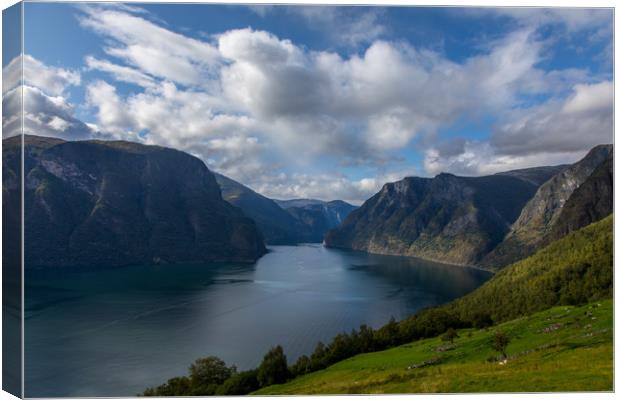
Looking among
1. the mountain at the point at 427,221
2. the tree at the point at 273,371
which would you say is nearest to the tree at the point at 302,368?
the tree at the point at 273,371

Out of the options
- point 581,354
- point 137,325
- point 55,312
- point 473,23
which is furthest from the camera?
point 55,312

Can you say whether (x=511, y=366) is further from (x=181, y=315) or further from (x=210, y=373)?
(x=181, y=315)

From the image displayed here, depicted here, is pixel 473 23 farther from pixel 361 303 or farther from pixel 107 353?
pixel 361 303

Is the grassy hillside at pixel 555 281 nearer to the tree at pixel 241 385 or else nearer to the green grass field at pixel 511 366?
the green grass field at pixel 511 366

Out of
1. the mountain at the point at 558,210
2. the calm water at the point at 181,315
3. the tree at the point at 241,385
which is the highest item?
the mountain at the point at 558,210

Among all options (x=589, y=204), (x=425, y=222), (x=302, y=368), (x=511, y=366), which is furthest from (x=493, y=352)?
(x=425, y=222)

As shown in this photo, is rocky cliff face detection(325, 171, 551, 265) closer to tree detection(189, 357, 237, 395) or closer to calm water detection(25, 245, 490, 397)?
calm water detection(25, 245, 490, 397)

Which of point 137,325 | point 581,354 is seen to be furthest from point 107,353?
point 581,354
